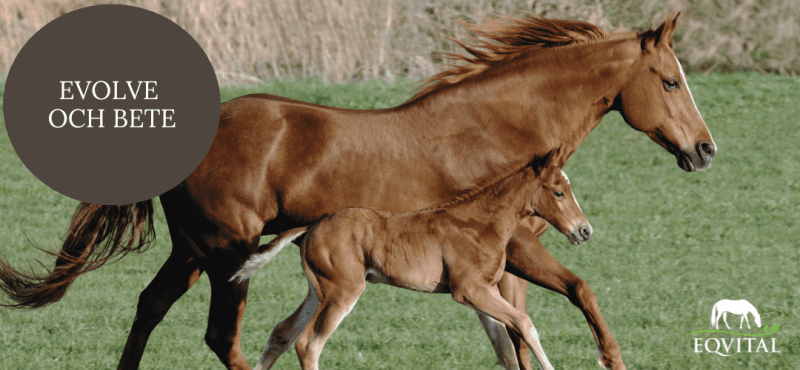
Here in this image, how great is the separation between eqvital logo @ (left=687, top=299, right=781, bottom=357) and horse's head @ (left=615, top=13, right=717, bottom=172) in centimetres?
221

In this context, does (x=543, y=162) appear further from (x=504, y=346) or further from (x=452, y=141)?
(x=504, y=346)

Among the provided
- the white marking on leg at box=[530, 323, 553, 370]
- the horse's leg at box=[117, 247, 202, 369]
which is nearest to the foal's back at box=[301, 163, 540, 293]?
the white marking on leg at box=[530, 323, 553, 370]

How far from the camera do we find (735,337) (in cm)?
714

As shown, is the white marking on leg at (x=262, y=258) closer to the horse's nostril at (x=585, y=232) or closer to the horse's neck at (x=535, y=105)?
the horse's neck at (x=535, y=105)

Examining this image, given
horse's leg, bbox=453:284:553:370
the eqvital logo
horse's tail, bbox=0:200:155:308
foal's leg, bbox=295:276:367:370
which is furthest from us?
the eqvital logo

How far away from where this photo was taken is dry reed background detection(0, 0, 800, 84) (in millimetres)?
13148

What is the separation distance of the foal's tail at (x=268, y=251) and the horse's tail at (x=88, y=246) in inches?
44.1

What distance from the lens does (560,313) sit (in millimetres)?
7871

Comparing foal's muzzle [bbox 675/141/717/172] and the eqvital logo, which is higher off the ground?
foal's muzzle [bbox 675/141/717/172]

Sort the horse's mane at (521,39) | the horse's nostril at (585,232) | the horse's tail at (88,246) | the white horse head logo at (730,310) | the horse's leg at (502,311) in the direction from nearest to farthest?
the horse's leg at (502,311) → the horse's nostril at (585,232) → the horse's mane at (521,39) → the horse's tail at (88,246) → the white horse head logo at (730,310)

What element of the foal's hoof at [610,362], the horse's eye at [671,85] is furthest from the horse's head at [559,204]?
the horse's eye at [671,85]

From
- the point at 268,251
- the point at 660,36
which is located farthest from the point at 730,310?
the point at 268,251

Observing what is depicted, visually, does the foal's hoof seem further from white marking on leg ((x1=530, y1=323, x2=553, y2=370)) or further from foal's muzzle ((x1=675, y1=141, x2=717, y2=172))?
foal's muzzle ((x1=675, y1=141, x2=717, y2=172))

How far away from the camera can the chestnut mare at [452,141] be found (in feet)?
16.3
